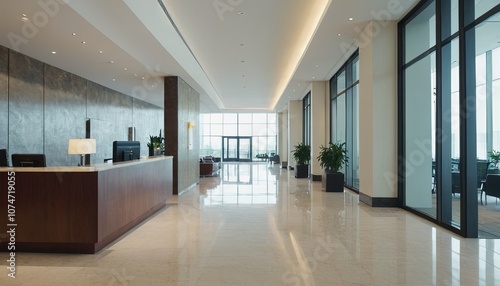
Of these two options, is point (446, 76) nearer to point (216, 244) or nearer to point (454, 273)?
point (454, 273)

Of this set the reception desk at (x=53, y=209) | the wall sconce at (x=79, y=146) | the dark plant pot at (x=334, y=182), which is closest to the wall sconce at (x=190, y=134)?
the dark plant pot at (x=334, y=182)

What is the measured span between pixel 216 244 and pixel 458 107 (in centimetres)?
444

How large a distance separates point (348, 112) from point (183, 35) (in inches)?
223

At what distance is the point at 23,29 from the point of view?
581 centimetres

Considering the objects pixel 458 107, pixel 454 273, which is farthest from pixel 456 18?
pixel 454 273

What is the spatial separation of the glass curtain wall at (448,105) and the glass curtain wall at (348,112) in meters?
2.65

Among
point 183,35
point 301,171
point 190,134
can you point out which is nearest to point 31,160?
point 183,35

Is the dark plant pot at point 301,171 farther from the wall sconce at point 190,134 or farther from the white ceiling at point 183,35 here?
the wall sconce at point 190,134

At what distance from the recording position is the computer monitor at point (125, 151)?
5.92 meters

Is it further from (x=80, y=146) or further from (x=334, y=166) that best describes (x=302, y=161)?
(x=80, y=146)

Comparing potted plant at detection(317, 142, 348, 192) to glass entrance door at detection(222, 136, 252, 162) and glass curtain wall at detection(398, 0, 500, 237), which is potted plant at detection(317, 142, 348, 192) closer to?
glass curtain wall at detection(398, 0, 500, 237)

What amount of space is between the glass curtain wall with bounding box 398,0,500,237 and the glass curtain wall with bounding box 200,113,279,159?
21.9 metres

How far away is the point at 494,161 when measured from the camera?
665cm

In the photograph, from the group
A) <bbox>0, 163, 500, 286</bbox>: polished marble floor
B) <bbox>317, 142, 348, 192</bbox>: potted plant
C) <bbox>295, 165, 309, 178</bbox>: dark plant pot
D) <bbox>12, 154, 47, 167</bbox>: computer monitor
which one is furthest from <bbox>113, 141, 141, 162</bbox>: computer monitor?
<bbox>295, 165, 309, 178</bbox>: dark plant pot
